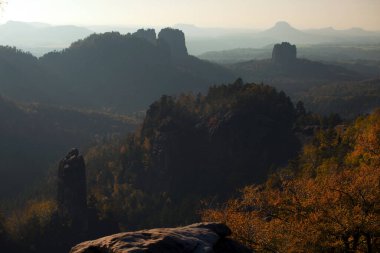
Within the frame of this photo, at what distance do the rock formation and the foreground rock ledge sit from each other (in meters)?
112

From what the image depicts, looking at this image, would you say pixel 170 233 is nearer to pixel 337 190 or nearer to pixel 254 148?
pixel 337 190

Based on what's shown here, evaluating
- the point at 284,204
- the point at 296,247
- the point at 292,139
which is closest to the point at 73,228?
the point at 292,139

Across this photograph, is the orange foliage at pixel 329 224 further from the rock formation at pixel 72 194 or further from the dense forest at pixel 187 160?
the rock formation at pixel 72 194

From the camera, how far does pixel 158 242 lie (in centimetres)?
2489

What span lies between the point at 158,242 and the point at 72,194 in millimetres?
117305

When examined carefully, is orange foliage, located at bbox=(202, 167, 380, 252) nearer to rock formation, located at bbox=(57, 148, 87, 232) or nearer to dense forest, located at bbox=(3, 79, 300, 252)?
dense forest, located at bbox=(3, 79, 300, 252)

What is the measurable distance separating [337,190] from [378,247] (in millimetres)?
6486

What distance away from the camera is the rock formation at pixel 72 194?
134375mm

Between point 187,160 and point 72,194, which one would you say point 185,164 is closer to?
point 187,160

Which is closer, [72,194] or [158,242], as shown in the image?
[158,242]

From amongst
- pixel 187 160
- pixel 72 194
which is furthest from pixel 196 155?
pixel 72 194

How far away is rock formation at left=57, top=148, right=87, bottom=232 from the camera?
441ft

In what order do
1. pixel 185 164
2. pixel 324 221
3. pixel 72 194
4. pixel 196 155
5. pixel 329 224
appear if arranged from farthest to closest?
pixel 196 155 → pixel 185 164 → pixel 72 194 → pixel 324 221 → pixel 329 224

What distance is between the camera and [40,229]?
427 ft
